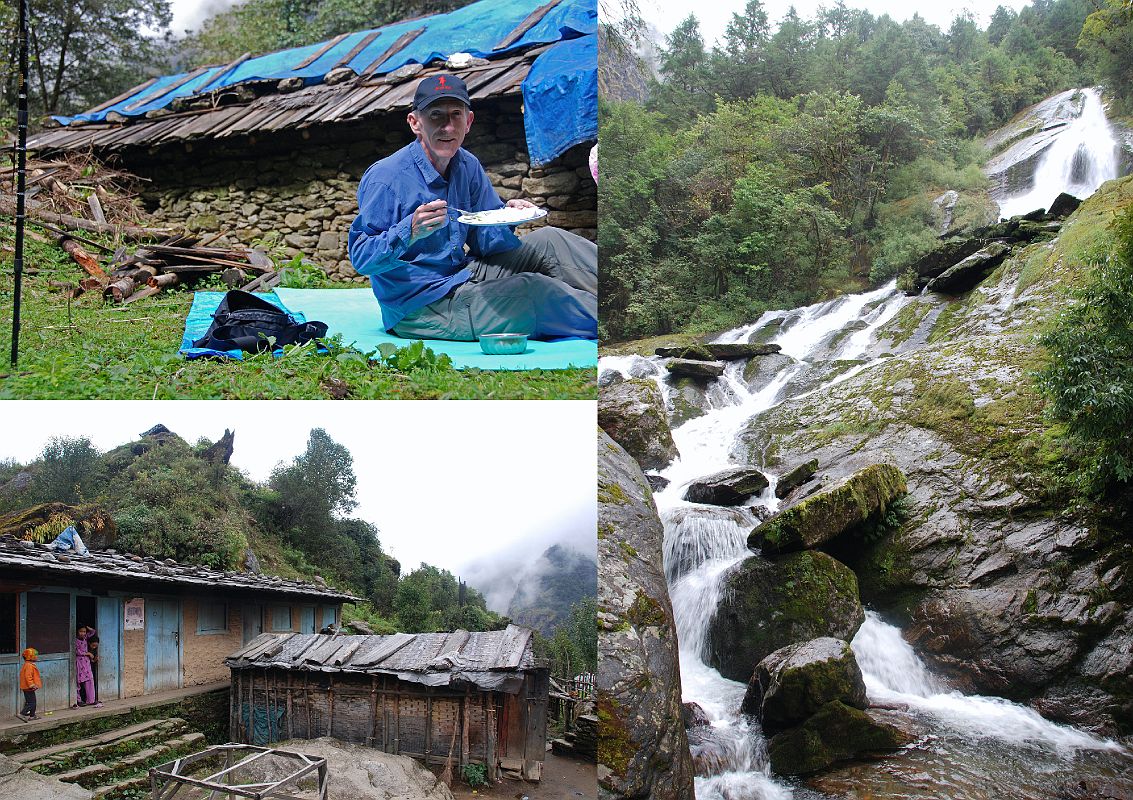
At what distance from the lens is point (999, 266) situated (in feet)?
9.36

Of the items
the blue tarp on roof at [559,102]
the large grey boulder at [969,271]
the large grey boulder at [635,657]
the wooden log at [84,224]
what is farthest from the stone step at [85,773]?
the large grey boulder at [969,271]

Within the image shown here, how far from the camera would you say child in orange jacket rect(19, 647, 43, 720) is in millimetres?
2164

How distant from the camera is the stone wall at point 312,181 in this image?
8.23ft

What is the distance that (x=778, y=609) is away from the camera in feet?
7.91

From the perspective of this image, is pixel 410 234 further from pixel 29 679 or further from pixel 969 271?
pixel 969 271

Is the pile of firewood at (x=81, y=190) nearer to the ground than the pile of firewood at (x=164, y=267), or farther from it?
farther from it

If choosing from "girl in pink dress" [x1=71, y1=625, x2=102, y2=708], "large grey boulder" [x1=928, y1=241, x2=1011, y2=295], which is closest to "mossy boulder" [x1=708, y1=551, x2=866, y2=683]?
"large grey boulder" [x1=928, y1=241, x2=1011, y2=295]

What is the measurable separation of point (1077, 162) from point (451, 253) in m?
2.49

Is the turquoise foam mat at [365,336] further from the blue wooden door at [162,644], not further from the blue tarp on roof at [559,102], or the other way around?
the blue wooden door at [162,644]

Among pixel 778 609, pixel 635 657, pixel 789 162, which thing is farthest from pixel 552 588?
pixel 789 162

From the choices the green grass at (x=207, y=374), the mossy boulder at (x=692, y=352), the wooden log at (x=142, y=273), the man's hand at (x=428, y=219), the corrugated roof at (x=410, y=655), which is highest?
the wooden log at (x=142, y=273)

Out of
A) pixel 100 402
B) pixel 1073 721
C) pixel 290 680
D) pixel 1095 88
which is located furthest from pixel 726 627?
pixel 1095 88

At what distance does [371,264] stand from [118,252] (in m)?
1.42

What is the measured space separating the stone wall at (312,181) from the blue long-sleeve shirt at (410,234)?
99mm
